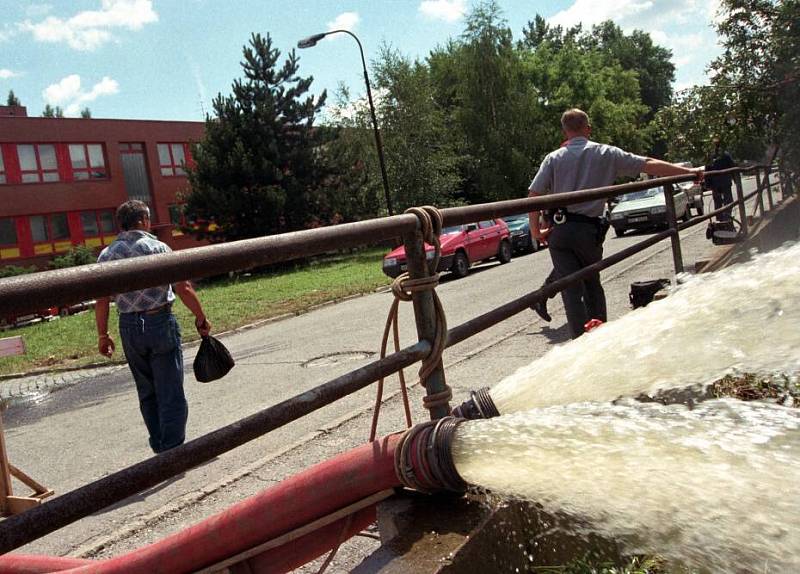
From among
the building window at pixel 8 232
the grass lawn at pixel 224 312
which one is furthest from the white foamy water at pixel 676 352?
the building window at pixel 8 232

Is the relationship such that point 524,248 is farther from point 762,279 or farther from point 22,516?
point 22,516

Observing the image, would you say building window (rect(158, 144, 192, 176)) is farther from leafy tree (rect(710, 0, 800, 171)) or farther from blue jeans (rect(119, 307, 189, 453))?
blue jeans (rect(119, 307, 189, 453))

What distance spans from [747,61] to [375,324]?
7573 millimetres

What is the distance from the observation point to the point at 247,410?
6449 mm

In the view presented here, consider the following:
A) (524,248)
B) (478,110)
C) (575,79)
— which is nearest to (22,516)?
(524,248)

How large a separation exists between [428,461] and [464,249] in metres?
16.1

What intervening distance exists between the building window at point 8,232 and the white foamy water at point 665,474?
42.9 metres

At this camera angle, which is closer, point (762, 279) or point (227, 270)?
point (227, 270)

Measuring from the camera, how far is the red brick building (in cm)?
3925

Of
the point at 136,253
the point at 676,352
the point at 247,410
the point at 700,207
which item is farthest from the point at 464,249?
the point at 676,352

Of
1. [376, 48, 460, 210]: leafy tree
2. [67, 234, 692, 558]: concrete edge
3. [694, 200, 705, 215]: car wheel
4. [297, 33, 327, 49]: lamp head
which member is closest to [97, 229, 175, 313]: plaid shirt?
[67, 234, 692, 558]: concrete edge

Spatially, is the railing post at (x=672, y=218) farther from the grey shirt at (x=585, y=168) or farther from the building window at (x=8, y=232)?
the building window at (x=8, y=232)

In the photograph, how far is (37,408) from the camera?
8836 millimetres

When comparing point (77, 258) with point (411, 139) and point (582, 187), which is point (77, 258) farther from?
point (582, 187)
